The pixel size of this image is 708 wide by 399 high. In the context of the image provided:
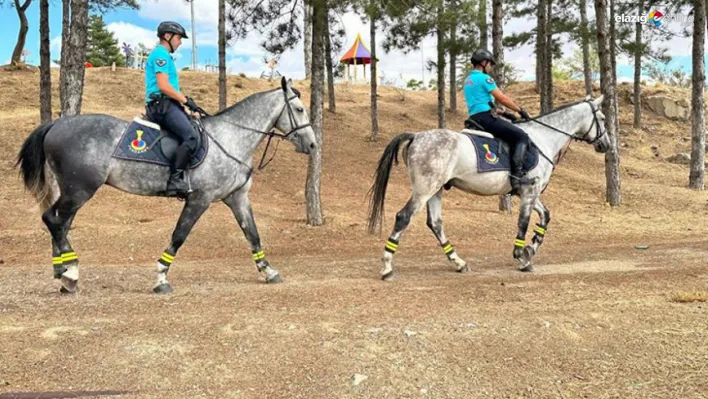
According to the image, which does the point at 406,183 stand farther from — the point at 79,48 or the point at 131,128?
the point at 131,128

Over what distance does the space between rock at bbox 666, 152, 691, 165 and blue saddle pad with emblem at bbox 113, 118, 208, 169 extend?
2683cm

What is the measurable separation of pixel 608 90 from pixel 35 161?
581 inches

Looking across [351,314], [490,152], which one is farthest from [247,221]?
[490,152]

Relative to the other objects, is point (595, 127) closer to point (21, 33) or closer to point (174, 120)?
point (174, 120)

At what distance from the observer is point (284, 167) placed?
20.0 meters

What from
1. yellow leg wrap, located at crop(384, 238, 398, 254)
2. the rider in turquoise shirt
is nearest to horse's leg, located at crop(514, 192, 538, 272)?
yellow leg wrap, located at crop(384, 238, 398, 254)

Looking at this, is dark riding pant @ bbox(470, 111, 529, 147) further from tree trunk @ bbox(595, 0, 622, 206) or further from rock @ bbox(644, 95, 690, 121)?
rock @ bbox(644, 95, 690, 121)

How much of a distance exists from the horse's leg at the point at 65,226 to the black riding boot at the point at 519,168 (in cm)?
600

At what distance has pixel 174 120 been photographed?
6793 mm

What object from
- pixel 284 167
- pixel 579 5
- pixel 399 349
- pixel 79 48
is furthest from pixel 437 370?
pixel 579 5

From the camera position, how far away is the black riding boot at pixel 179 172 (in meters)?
6.78

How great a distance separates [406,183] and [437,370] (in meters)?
14.9

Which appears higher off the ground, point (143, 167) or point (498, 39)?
point (498, 39)
